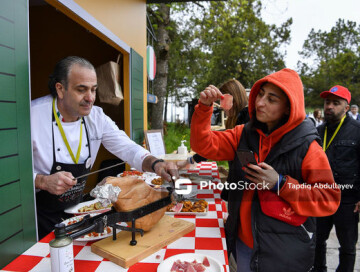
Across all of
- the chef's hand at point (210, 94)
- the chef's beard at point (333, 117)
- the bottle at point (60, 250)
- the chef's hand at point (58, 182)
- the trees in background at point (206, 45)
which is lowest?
the bottle at point (60, 250)

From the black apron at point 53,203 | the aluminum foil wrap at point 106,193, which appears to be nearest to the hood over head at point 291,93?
the aluminum foil wrap at point 106,193

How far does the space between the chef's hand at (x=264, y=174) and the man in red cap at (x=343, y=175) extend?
1.90 meters

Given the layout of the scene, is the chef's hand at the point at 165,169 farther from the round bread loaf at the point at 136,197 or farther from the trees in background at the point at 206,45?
the trees in background at the point at 206,45

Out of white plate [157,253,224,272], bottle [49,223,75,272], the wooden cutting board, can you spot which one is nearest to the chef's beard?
the wooden cutting board

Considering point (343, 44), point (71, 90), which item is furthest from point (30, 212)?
point (343, 44)

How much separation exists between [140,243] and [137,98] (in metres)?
3.42

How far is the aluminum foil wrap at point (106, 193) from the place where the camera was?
1.32m

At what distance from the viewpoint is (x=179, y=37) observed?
12203 millimetres

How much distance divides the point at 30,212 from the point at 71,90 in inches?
38.9

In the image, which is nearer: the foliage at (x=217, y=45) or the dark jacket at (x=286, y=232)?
the dark jacket at (x=286, y=232)

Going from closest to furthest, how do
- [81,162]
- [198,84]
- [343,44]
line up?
[81,162]
[198,84]
[343,44]

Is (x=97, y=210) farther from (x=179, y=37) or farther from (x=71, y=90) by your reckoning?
(x=179, y=37)

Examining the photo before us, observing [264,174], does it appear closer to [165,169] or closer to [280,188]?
[280,188]

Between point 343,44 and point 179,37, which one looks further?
point 343,44
